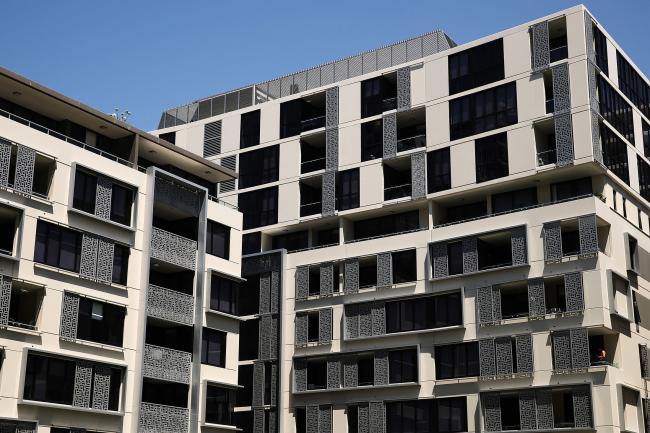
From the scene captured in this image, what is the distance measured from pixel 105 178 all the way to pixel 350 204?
25.5 m

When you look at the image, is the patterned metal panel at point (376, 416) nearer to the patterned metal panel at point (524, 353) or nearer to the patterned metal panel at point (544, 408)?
the patterned metal panel at point (524, 353)

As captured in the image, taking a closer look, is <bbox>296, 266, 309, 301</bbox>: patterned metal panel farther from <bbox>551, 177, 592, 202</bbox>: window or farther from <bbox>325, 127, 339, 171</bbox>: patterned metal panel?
<bbox>551, 177, 592, 202</bbox>: window

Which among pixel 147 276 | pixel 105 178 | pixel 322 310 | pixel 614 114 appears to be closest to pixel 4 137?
pixel 105 178

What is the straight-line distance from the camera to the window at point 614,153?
2697 inches

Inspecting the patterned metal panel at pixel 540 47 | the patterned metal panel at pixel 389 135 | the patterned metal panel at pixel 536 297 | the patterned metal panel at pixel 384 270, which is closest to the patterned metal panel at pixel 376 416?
the patterned metal panel at pixel 384 270

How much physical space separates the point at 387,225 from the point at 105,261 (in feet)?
90.5

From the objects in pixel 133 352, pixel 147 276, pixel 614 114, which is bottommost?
pixel 133 352

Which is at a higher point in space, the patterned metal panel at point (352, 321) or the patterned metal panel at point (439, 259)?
the patterned metal panel at point (439, 259)

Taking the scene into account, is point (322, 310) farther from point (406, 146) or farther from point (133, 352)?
point (133, 352)

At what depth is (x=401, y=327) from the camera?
72062 millimetres

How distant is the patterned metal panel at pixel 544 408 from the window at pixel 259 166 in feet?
102

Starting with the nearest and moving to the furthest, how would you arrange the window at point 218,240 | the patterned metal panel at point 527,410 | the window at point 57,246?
1. the window at point 57,246
2. the patterned metal panel at point 527,410
3. the window at point 218,240

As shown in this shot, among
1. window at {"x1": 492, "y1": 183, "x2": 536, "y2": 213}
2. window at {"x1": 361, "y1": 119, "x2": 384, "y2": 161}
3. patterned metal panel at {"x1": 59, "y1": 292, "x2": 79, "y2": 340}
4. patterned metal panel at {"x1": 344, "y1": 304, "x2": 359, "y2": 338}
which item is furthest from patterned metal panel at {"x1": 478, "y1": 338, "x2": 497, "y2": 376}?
patterned metal panel at {"x1": 59, "y1": 292, "x2": 79, "y2": 340}

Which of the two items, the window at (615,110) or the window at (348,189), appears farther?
the window at (348,189)
